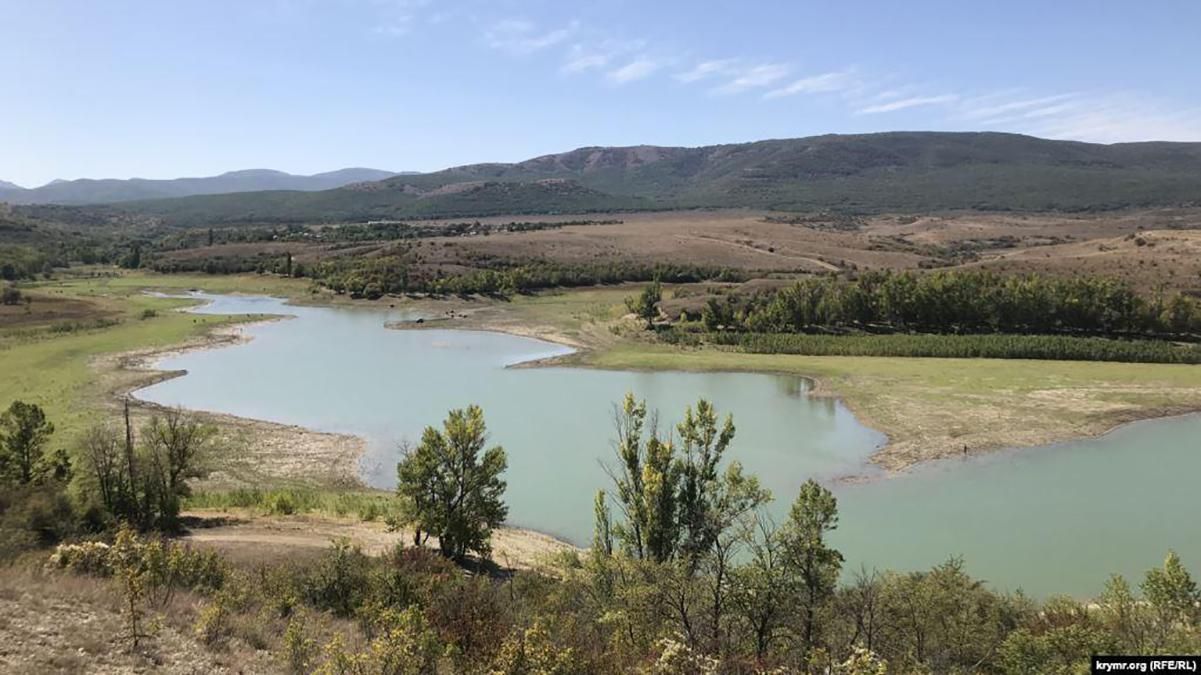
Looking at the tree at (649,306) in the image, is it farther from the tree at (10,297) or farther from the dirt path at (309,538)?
the tree at (10,297)

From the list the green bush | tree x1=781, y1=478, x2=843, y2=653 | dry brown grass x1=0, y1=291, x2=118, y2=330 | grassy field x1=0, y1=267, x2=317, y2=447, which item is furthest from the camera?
dry brown grass x1=0, y1=291, x2=118, y2=330

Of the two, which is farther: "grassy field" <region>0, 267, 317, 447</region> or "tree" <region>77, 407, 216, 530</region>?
"grassy field" <region>0, 267, 317, 447</region>

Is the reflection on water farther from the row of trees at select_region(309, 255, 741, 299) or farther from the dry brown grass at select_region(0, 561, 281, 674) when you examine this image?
the row of trees at select_region(309, 255, 741, 299)

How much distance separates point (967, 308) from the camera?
60.5m

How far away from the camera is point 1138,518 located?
1003 inches

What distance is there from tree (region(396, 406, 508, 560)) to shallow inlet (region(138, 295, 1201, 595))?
422 cm

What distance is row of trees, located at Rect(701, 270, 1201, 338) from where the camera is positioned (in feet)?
189

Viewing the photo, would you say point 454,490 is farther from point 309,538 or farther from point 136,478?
point 136,478

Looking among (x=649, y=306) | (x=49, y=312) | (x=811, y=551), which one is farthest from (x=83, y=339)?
(x=811, y=551)

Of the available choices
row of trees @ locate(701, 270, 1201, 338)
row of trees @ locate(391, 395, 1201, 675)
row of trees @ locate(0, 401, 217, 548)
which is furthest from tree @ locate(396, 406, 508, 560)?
row of trees @ locate(701, 270, 1201, 338)

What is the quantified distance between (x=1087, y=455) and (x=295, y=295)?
289 ft

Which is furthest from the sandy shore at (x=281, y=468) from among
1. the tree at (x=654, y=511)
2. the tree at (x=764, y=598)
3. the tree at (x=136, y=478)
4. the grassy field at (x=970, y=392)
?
the grassy field at (x=970, y=392)

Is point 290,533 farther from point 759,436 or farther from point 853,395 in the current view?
point 853,395

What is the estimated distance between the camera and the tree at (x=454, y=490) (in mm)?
21203
